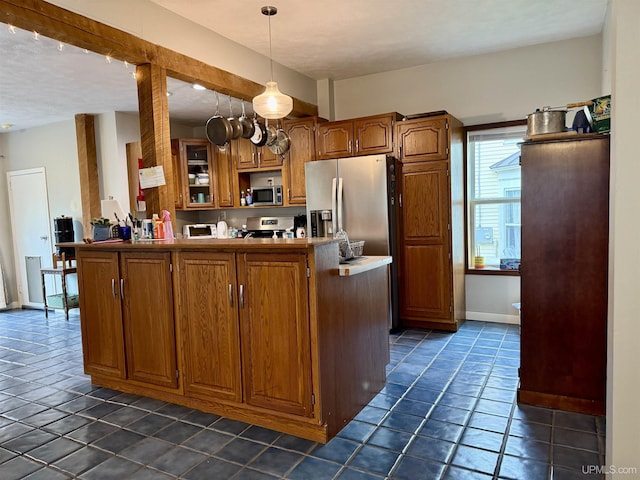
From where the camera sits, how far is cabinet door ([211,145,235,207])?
226 inches

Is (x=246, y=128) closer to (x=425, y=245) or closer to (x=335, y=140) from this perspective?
(x=335, y=140)

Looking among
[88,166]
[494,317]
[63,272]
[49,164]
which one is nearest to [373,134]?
[494,317]

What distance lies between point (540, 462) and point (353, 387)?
1019 millimetres

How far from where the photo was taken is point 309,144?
4.96 metres

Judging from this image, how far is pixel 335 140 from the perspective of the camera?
15.8 ft

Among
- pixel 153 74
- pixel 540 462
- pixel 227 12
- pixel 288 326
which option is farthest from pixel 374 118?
pixel 540 462

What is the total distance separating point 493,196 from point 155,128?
3.40m

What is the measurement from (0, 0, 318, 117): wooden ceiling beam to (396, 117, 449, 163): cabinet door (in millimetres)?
1611

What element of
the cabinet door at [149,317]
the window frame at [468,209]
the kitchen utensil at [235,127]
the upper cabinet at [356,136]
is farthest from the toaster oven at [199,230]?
the window frame at [468,209]

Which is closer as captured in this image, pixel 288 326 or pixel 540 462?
pixel 540 462

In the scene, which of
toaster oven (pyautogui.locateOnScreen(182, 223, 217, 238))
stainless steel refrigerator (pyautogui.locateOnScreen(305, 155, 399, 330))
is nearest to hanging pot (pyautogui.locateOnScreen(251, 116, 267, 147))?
stainless steel refrigerator (pyautogui.locateOnScreen(305, 155, 399, 330))

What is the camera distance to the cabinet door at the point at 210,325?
252 cm

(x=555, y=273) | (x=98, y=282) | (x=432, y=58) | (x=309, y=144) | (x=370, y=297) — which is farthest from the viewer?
(x=309, y=144)

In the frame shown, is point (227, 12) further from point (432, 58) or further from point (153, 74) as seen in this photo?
point (432, 58)
